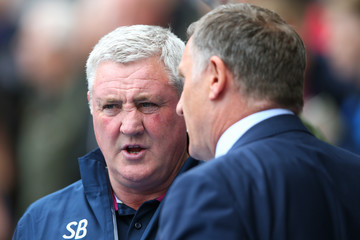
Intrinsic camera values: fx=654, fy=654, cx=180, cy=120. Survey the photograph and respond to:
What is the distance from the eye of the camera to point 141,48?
122 inches

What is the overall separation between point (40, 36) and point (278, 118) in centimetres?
417

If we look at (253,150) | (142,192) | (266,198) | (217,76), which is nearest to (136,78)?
(142,192)

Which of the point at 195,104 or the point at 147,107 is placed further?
the point at 147,107

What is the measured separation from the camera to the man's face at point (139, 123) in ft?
10.0

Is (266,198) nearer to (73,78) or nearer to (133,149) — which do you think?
(133,149)

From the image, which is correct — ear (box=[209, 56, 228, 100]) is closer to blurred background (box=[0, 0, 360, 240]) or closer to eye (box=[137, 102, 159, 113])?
eye (box=[137, 102, 159, 113])

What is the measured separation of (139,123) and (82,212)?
539mm

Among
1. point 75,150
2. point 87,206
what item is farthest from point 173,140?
point 75,150

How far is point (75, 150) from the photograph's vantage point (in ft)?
16.5

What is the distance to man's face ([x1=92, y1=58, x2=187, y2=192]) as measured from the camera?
306 cm

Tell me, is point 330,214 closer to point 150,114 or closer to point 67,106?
point 150,114

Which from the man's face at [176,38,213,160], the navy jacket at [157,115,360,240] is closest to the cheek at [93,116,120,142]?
the man's face at [176,38,213,160]

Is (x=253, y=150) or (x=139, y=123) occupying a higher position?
(x=253, y=150)

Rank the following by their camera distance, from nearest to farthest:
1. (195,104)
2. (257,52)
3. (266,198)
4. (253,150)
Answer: (266,198) → (253,150) → (257,52) → (195,104)
